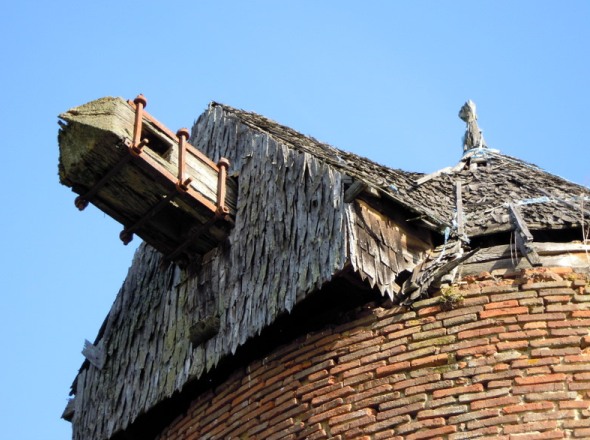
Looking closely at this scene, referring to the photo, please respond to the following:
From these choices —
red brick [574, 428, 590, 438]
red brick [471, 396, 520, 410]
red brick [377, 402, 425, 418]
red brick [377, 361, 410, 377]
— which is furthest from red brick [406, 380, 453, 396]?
red brick [574, 428, 590, 438]

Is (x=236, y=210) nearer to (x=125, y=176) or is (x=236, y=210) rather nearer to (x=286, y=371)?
(x=125, y=176)

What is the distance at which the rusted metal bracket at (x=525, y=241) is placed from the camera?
1178 centimetres

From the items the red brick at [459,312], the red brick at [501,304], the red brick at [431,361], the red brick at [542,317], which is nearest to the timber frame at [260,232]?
the red brick at [459,312]

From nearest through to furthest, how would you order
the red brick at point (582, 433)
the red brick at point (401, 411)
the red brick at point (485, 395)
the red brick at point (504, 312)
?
the red brick at point (582, 433)
the red brick at point (485, 395)
the red brick at point (401, 411)
the red brick at point (504, 312)

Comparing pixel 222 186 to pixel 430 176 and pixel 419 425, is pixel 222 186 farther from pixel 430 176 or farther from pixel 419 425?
pixel 419 425

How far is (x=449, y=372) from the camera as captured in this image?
36.8ft

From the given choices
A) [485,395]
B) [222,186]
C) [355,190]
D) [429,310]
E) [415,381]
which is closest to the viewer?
[485,395]

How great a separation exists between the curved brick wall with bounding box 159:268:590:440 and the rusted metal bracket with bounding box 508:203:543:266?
0.42 feet

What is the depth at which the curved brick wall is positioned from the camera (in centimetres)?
1084

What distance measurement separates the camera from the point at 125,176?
13000mm

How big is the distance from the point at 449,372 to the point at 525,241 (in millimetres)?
1493

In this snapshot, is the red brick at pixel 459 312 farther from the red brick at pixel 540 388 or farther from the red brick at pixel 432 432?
the red brick at pixel 432 432

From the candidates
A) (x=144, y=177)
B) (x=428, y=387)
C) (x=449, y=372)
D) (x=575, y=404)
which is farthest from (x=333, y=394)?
(x=144, y=177)

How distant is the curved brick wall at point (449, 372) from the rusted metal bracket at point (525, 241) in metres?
0.13
